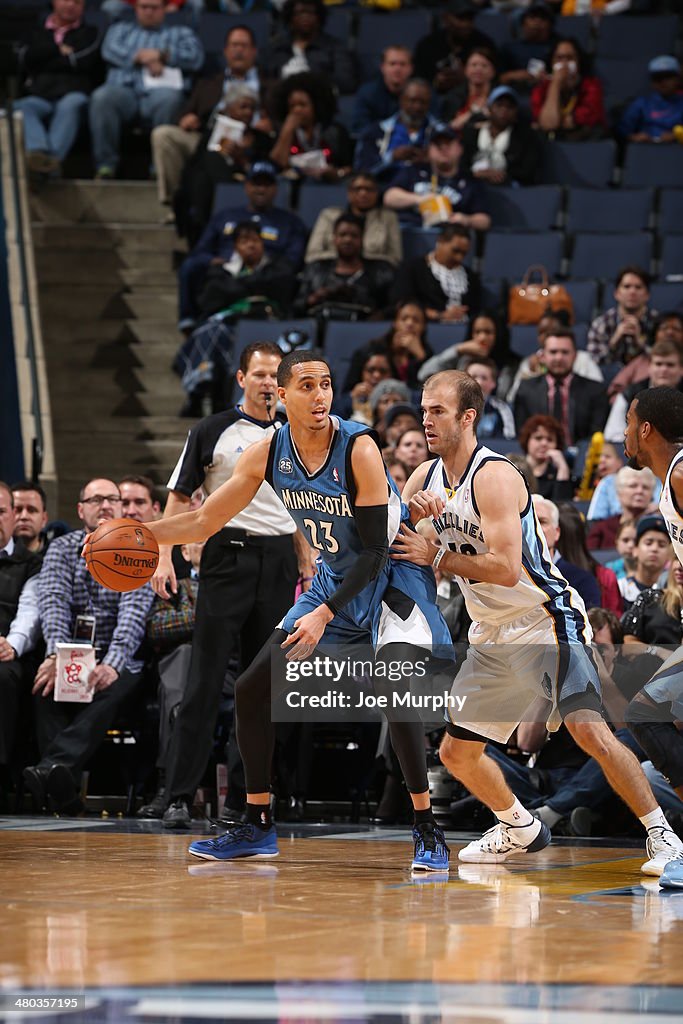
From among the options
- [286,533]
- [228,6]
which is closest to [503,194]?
[228,6]

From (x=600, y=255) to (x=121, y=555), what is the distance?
719 cm

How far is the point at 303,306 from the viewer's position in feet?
35.3

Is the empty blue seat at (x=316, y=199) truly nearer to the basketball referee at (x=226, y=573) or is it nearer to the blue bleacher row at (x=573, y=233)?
the blue bleacher row at (x=573, y=233)

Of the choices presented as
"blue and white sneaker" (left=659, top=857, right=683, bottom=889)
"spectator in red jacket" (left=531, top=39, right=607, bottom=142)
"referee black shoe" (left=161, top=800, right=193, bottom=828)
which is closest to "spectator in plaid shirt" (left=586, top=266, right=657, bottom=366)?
"spectator in red jacket" (left=531, top=39, right=607, bottom=142)

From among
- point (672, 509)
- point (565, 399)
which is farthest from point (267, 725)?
point (565, 399)

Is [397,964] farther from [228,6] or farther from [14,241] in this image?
[228,6]

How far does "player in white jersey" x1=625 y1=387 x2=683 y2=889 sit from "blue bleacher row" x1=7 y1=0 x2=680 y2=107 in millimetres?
9243

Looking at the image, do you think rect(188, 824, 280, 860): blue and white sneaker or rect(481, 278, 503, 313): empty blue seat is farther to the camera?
rect(481, 278, 503, 313): empty blue seat

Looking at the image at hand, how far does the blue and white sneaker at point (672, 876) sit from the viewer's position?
178 inches

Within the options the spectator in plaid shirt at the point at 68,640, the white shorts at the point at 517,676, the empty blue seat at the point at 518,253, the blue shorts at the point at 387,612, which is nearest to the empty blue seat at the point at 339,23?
the empty blue seat at the point at 518,253

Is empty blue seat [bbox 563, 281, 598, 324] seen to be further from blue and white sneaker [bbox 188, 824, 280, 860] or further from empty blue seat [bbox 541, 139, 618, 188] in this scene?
blue and white sneaker [bbox 188, 824, 280, 860]

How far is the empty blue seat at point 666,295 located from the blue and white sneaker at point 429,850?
6443mm

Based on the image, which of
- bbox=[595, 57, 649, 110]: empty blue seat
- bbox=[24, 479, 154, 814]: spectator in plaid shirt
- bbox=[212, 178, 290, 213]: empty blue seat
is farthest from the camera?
bbox=[595, 57, 649, 110]: empty blue seat

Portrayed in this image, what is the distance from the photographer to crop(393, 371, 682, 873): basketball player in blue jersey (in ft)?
16.4
